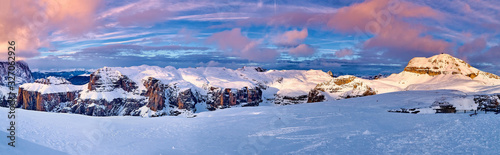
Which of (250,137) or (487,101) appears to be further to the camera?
(487,101)

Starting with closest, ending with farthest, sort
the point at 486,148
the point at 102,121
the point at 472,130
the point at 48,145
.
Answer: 1. the point at 486,148
2. the point at 48,145
3. the point at 472,130
4. the point at 102,121

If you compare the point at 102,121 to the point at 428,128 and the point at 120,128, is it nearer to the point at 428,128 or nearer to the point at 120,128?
the point at 120,128

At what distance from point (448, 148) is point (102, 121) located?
20126 millimetres

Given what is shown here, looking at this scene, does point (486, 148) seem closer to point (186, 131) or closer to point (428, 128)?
point (428, 128)

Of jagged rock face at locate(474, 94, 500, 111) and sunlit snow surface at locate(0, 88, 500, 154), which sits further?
jagged rock face at locate(474, 94, 500, 111)

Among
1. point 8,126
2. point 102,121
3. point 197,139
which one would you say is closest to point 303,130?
point 197,139

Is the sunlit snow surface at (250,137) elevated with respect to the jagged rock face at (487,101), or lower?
lower

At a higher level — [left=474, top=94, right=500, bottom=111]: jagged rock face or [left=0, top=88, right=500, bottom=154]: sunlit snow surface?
[left=474, top=94, right=500, bottom=111]: jagged rock face

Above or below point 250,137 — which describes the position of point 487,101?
above

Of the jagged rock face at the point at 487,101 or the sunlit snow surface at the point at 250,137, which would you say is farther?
the jagged rock face at the point at 487,101

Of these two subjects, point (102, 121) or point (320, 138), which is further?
point (102, 121)

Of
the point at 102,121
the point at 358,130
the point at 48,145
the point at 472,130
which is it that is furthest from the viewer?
the point at 102,121

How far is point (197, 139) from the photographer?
16.8 m

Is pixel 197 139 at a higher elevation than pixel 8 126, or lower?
lower
